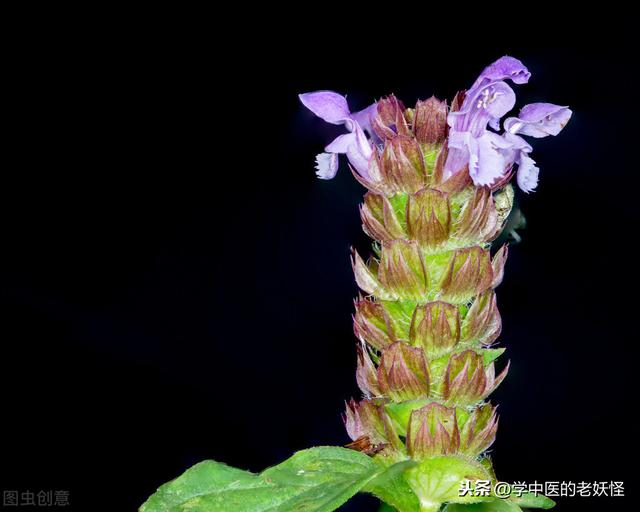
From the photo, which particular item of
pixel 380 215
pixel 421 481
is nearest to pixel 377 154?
pixel 380 215

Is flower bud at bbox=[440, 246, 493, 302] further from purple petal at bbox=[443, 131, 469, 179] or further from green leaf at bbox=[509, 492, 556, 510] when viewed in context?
green leaf at bbox=[509, 492, 556, 510]

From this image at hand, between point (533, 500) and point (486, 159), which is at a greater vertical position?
point (486, 159)

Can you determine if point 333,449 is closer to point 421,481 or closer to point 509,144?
point 421,481

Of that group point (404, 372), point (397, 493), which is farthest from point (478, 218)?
point (397, 493)

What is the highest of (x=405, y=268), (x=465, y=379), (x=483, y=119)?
(x=483, y=119)

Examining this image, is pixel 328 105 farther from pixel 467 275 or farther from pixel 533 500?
pixel 533 500

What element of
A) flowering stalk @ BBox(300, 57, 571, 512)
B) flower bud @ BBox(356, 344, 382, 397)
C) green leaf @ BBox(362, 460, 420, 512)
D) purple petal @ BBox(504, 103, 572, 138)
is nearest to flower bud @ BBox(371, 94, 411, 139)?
flowering stalk @ BBox(300, 57, 571, 512)

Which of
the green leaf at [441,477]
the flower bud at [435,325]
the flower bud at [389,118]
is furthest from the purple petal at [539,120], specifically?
the green leaf at [441,477]
